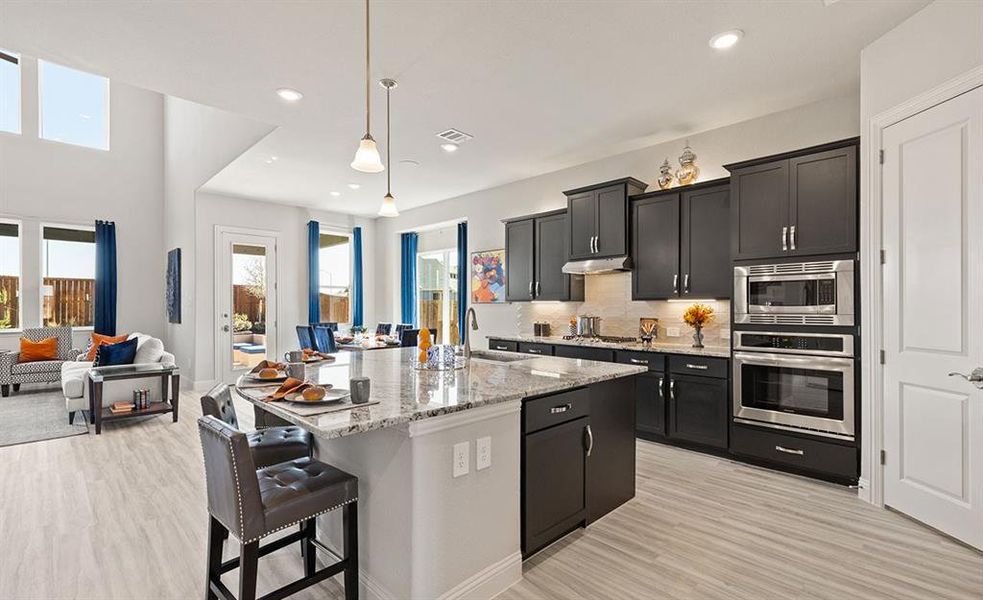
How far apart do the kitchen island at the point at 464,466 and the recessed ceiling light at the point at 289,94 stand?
2.32 metres

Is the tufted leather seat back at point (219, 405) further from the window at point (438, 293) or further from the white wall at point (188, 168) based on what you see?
the window at point (438, 293)

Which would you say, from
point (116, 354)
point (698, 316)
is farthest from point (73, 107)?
point (698, 316)

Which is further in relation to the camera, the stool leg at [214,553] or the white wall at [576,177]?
the white wall at [576,177]

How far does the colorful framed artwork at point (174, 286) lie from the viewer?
756cm

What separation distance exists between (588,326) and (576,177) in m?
1.88

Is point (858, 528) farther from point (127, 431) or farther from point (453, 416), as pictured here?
point (127, 431)

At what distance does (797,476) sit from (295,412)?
12.0ft

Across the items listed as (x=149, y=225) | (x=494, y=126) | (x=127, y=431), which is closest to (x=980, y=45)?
(x=494, y=126)

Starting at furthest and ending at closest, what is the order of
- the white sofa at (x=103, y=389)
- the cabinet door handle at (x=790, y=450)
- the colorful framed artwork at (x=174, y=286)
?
the colorful framed artwork at (x=174, y=286), the white sofa at (x=103, y=389), the cabinet door handle at (x=790, y=450)

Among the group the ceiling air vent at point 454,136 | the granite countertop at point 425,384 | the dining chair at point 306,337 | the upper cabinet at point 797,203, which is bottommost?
the dining chair at point 306,337

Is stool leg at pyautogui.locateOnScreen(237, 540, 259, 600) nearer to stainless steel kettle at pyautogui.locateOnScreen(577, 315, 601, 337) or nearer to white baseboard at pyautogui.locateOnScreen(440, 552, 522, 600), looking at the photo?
white baseboard at pyautogui.locateOnScreen(440, 552, 522, 600)

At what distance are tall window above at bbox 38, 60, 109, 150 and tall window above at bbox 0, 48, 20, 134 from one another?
0.92 feet

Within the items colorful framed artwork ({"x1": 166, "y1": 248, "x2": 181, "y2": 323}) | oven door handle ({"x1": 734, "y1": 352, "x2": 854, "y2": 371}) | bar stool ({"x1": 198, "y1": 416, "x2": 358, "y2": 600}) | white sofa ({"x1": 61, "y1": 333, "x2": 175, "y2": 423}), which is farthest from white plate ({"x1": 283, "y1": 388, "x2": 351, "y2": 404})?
colorful framed artwork ({"x1": 166, "y1": 248, "x2": 181, "y2": 323})

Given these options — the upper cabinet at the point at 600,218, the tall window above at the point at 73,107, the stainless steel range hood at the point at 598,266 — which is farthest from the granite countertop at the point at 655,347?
the tall window above at the point at 73,107
